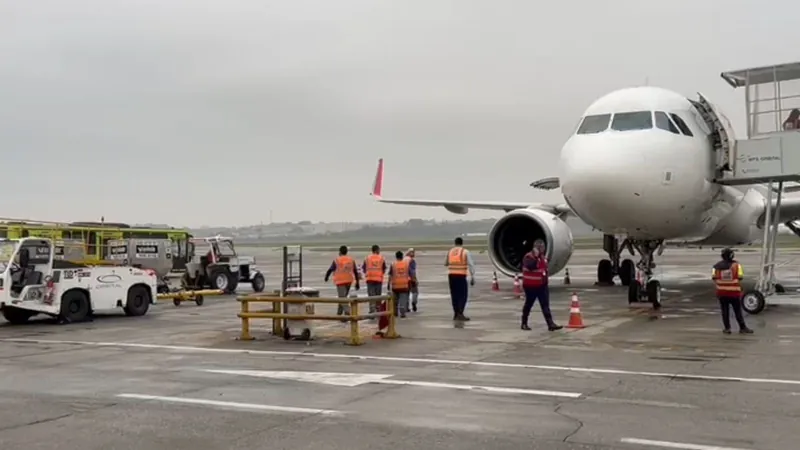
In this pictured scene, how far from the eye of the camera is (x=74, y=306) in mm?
16594

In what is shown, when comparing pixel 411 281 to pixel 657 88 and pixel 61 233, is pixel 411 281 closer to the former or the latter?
pixel 657 88

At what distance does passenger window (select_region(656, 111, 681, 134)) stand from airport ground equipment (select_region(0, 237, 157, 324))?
1118 cm

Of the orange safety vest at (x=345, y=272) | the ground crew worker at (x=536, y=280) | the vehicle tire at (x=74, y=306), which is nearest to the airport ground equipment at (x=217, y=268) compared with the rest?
the vehicle tire at (x=74, y=306)

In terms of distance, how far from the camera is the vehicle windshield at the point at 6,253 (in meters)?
16.2

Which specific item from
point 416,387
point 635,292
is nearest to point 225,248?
point 635,292

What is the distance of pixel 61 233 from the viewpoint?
1973cm

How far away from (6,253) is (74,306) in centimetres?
166

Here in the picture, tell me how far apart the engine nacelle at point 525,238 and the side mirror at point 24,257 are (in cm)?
1033

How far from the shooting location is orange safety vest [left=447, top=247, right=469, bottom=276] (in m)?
15.2

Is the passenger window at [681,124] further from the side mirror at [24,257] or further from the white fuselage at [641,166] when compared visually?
the side mirror at [24,257]

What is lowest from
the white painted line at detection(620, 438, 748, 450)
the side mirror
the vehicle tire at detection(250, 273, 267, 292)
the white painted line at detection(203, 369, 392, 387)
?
the white painted line at detection(203, 369, 392, 387)

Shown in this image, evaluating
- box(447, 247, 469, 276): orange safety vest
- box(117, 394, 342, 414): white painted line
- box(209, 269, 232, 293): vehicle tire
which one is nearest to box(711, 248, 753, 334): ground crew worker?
box(447, 247, 469, 276): orange safety vest

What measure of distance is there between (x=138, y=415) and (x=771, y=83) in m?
14.7

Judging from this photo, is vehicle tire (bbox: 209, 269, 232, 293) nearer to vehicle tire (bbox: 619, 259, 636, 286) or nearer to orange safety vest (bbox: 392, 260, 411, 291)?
orange safety vest (bbox: 392, 260, 411, 291)
